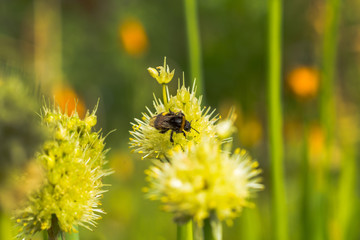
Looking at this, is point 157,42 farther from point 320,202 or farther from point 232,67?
point 320,202

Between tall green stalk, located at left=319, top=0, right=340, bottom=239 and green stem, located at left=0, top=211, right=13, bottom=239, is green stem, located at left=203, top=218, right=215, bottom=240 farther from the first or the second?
tall green stalk, located at left=319, top=0, right=340, bottom=239

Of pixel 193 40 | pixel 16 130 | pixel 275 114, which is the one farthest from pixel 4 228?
pixel 193 40

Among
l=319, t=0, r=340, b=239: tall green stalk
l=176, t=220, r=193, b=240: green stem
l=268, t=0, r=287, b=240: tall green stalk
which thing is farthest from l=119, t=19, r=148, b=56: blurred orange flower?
l=176, t=220, r=193, b=240: green stem

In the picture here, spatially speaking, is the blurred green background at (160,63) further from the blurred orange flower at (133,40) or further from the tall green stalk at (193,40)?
the tall green stalk at (193,40)

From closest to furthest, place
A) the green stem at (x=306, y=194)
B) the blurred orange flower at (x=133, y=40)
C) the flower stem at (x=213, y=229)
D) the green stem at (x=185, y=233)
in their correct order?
1. the flower stem at (x=213, y=229)
2. the green stem at (x=185, y=233)
3. the green stem at (x=306, y=194)
4. the blurred orange flower at (x=133, y=40)

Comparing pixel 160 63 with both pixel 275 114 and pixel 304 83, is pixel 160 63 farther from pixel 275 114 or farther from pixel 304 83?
pixel 275 114

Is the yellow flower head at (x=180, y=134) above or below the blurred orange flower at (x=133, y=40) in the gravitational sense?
below

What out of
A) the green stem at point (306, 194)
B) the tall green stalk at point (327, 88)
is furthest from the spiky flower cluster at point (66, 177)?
the green stem at point (306, 194)
